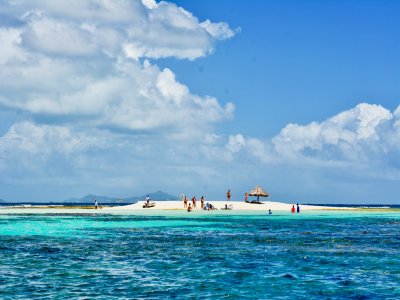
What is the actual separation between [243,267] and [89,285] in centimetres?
993

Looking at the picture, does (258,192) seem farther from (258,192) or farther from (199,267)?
(199,267)

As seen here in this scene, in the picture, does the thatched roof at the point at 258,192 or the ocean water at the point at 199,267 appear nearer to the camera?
the ocean water at the point at 199,267

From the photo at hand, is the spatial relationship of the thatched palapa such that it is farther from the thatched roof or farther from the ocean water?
the ocean water

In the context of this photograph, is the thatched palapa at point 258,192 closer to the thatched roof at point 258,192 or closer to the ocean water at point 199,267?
the thatched roof at point 258,192

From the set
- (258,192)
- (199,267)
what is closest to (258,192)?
(258,192)

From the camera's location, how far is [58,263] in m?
33.2

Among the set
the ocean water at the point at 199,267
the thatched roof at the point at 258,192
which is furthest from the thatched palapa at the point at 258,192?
the ocean water at the point at 199,267

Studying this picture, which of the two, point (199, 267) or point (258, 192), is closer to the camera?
point (199, 267)

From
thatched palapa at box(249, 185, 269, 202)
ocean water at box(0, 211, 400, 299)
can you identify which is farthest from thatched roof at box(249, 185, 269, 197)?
ocean water at box(0, 211, 400, 299)

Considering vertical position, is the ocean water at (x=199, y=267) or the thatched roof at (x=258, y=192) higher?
the thatched roof at (x=258, y=192)

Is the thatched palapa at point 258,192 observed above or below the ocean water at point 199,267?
above

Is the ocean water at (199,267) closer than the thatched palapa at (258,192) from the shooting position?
Yes

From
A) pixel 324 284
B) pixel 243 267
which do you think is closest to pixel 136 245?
pixel 243 267

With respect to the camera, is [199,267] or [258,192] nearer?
[199,267]
